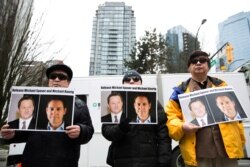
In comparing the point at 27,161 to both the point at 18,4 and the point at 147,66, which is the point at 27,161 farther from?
the point at 147,66

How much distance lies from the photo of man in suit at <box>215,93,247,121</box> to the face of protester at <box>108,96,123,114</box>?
104cm

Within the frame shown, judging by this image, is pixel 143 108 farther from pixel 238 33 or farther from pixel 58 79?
pixel 238 33

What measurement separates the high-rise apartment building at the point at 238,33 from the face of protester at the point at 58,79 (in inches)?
1239

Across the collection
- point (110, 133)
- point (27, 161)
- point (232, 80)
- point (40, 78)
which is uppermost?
point (40, 78)

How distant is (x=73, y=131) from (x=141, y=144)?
0.78m

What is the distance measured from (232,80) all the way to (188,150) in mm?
5149

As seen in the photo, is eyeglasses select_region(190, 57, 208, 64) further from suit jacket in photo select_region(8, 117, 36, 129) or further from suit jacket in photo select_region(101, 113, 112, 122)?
suit jacket in photo select_region(8, 117, 36, 129)

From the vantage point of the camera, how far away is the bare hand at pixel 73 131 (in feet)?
9.32

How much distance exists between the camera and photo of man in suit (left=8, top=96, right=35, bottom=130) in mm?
2891

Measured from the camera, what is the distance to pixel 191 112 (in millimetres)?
3127

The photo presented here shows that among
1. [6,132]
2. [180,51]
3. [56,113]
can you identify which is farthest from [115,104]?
[180,51]

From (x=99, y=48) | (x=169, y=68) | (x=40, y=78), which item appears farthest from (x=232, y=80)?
(x=99, y=48)

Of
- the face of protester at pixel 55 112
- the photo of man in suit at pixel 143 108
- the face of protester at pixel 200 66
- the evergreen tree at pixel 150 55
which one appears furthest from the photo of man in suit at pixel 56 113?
the evergreen tree at pixel 150 55

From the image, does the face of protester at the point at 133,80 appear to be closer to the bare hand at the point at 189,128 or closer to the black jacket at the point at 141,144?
the black jacket at the point at 141,144
